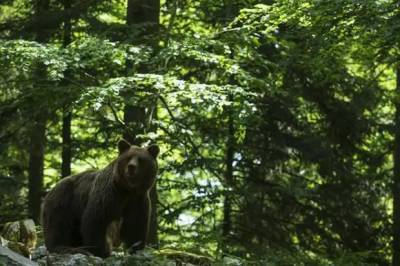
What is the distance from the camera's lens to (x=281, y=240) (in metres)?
16.3

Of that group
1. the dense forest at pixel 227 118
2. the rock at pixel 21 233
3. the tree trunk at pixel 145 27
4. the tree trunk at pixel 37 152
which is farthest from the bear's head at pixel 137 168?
the tree trunk at pixel 37 152

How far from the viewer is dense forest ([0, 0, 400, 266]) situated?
33.6 feet

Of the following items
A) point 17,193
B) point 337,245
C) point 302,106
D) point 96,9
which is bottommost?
point 337,245

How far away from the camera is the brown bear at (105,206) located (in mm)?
7945

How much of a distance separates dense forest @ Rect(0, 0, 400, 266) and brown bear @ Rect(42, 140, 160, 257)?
141 centimetres

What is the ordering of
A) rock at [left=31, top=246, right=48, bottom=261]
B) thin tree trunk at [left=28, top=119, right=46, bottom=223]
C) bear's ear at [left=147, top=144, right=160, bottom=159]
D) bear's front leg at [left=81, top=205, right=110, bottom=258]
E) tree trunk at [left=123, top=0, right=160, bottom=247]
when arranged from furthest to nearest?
thin tree trunk at [left=28, top=119, right=46, bottom=223], tree trunk at [left=123, top=0, right=160, bottom=247], bear's ear at [left=147, top=144, right=160, bottom=159], bear's front leg at [left=81, top=205, right=110, bottom=258], rock at [left=31, top=246, right=48, bottom=261]

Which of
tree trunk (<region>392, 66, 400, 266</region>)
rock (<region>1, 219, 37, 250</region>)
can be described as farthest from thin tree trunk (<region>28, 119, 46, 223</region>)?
tree trunk (<region>392, 66, 400, 266</region>)

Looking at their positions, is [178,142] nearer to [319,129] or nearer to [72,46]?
[72,46]

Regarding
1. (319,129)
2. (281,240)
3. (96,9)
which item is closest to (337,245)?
(281,240)

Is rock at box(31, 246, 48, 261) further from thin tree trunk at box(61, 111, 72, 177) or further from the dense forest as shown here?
thin tree trunk at box(61, 111, 72, 177)

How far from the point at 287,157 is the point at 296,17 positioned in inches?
301

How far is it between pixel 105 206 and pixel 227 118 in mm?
7189

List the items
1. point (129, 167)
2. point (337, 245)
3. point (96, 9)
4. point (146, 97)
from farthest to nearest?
1. point (337, 245)
2. point (96, 9)
3. point (146, 97)
4. point (129, 167)

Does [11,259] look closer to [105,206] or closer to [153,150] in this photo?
[105,206]
